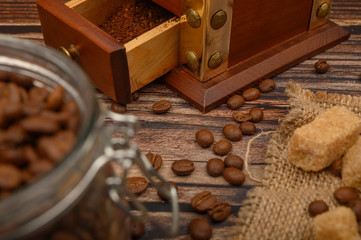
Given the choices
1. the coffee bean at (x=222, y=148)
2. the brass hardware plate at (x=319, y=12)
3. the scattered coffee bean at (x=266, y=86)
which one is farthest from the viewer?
the brass hardware plate at (x=319, y=12)

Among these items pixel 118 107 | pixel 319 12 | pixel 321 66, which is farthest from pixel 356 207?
pixel 319 12

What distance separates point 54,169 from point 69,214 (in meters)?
0.13

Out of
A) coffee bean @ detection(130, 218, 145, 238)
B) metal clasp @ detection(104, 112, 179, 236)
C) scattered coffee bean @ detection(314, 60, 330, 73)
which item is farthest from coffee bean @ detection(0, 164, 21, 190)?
scattered coffee bean @ detection(314, 60, 330, 73)

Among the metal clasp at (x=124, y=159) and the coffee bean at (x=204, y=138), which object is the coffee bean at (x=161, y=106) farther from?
the metal clasp at (x=124, y=159)

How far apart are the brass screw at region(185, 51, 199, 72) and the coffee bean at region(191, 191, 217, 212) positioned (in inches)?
17.8

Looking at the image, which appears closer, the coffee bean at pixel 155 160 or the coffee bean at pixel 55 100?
the coffee bean at pixel 55 100

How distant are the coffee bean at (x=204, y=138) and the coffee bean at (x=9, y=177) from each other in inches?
25.5

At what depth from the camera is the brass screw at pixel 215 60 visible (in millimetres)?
1404

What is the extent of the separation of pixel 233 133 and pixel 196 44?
0.30 meters

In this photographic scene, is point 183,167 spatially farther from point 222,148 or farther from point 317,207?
point 317,207

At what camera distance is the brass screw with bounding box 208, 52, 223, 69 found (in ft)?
4.61

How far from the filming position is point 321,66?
1.54m

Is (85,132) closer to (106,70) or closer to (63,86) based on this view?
(63,86)

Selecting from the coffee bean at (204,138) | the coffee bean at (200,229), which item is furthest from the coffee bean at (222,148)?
the coffee bean at (200,229)
